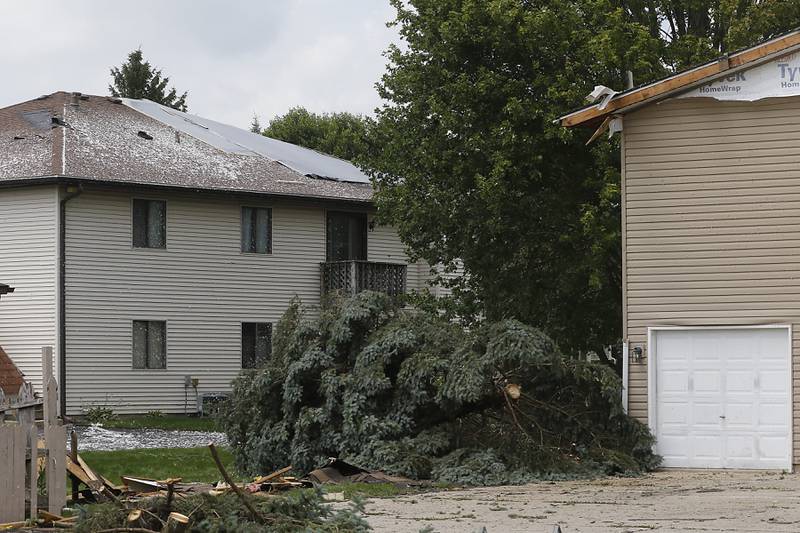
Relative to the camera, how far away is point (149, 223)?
120 ft

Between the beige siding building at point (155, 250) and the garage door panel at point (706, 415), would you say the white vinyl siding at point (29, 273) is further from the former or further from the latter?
the garage door panel at point (706, 415)

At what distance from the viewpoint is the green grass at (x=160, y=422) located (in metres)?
32.9

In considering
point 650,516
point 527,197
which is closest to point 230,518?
point 650,516

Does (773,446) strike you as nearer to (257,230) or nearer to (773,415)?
(773,415)

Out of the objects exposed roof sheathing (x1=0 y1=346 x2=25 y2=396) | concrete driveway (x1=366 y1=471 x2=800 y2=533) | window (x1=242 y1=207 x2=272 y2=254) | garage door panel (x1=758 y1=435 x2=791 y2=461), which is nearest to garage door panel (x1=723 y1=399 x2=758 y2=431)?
garage door panel (x1=758 y1=435 x2=791 y2=461)

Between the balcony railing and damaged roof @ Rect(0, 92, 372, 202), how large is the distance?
1899 millimetres

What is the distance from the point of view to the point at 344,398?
19562mm

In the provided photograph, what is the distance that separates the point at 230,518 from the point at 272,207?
89.9ft

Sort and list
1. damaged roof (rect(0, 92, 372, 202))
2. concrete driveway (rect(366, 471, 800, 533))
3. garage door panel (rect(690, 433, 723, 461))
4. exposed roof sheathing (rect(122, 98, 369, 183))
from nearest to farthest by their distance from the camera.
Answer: concrete driveway (rect(366, 471, 800, 533)), garage door panel (rect(690, 433, 723, 461)), damaged roof (rect(0, 92, 372, 202)), exposed roof sheathing (rect(122, 98, 369, 183))

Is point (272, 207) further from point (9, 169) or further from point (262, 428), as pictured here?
point (262, 428)

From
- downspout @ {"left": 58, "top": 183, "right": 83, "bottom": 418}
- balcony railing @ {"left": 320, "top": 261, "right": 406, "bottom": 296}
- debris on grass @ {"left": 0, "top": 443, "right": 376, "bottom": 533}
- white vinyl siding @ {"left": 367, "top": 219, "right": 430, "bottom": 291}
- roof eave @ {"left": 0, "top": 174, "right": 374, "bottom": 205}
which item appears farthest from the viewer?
white vinyl siding @ {"left": 367, "top": 219, "right": 430, "bottom": 291}

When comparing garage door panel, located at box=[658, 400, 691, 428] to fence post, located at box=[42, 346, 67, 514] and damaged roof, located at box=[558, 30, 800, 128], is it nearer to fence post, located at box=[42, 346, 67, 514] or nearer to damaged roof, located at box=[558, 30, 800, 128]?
damaged roof, located at box=[558, 30, 800, 128]

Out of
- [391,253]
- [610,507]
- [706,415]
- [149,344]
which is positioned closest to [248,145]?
[391,253]

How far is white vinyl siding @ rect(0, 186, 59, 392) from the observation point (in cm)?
3462
